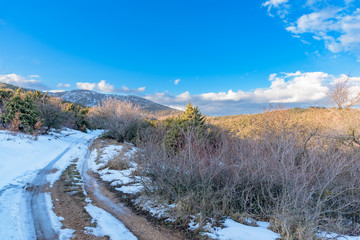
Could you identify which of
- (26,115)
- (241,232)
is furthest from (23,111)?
(241,232)

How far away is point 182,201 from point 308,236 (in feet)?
8.51

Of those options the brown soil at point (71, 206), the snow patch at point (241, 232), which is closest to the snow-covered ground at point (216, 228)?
the snow patch at point (241, 232)

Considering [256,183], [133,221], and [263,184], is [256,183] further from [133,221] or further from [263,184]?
[133,221]

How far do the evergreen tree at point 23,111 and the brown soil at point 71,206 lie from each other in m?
14.2

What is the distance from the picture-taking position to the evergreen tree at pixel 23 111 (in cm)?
1638

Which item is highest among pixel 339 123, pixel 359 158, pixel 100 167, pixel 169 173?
pixel 339 123

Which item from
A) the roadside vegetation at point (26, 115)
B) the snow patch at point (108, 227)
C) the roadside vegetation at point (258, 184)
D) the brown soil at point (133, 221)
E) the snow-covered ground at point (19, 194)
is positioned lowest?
the brown soil at point (133, 221)

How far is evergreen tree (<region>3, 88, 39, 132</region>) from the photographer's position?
1638 centimetres

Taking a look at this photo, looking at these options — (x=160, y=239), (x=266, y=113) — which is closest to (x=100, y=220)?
(x=160, y=239)

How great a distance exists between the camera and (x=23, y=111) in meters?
17.2

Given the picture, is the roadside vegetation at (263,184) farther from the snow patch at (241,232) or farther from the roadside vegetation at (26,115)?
the roadside vegetation at (26,115)

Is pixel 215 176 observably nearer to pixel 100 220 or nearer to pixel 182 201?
pixel 182 201

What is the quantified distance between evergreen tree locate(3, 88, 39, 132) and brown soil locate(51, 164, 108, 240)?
14.2 metres

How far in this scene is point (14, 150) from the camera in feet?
34.3
